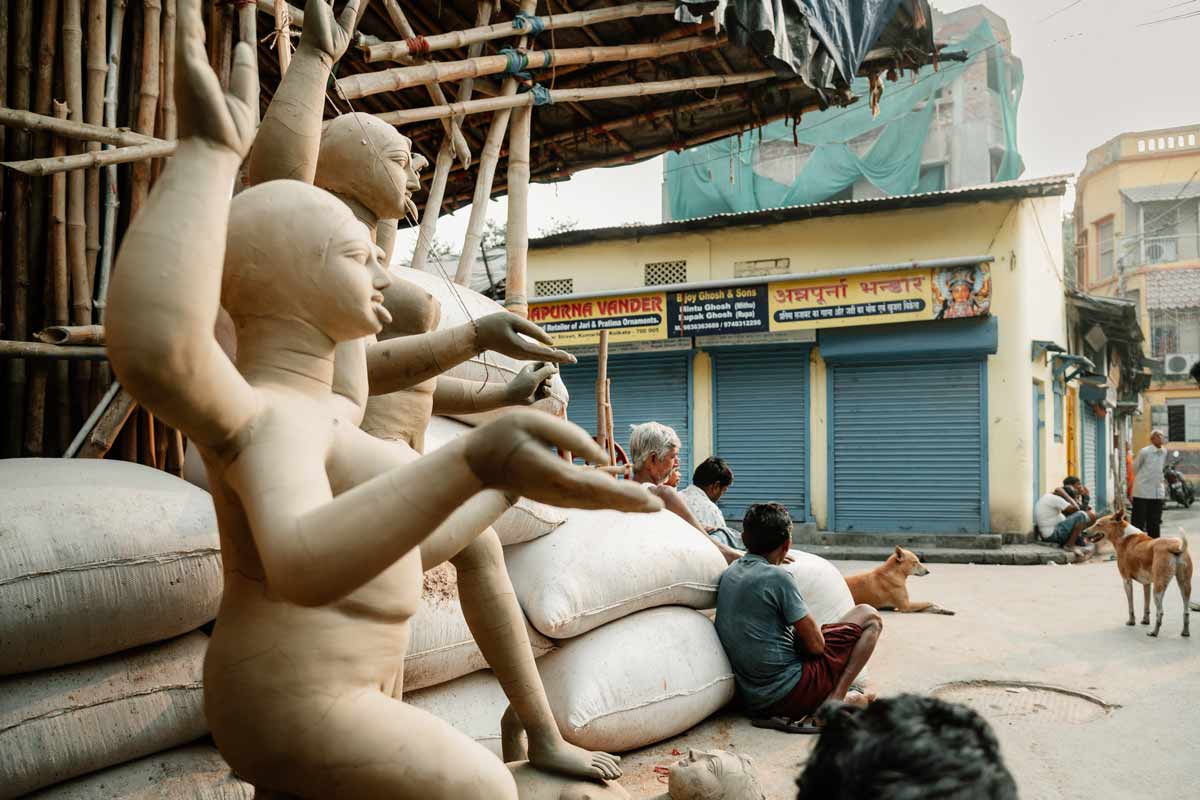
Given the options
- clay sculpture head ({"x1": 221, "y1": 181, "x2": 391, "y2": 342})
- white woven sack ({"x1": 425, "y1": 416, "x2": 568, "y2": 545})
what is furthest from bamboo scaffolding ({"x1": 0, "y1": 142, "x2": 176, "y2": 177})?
clay sculpture head ({"x1": 221, "y1": 181, "x2": 391, "y2": 342})

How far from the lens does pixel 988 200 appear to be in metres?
9.57

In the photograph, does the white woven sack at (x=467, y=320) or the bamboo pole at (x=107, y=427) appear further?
the white woven sack at (x=467, y=320)

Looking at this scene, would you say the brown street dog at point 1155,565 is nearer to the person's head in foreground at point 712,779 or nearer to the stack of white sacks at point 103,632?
the person's head in foreground at point 712,779

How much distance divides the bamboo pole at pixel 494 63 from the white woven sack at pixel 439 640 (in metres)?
1.80

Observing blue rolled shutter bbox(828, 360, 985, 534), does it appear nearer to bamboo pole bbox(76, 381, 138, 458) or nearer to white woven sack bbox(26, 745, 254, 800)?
bamboo pole bbox(76, 381, 138, 458)

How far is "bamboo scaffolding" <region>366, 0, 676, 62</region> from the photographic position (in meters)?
3.63

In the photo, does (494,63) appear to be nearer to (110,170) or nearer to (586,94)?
(586,94)

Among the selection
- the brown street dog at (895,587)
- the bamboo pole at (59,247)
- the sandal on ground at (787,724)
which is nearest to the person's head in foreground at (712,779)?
the sandal on ground at (787,724)

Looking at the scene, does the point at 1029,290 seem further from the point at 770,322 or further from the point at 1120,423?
the point at 1120,423

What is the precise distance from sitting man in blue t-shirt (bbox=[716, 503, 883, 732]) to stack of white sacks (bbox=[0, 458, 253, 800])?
190cm

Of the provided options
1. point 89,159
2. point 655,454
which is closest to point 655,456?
point 655,454

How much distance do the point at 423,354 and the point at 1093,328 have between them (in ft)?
51.0

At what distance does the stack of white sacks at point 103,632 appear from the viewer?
72.1 inches

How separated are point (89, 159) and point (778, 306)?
848 cm
